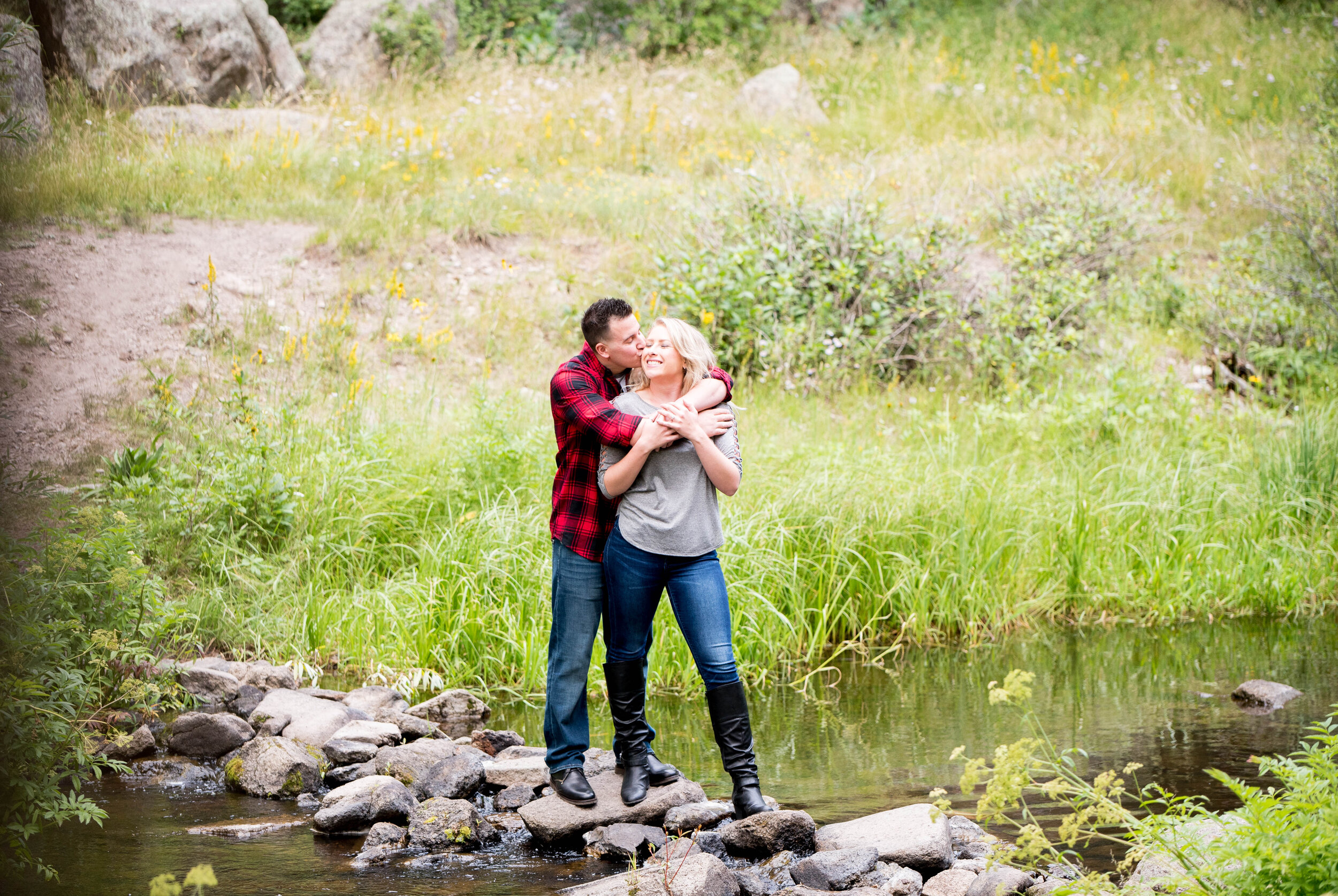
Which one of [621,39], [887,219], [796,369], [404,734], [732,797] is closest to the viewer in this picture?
[732,797]

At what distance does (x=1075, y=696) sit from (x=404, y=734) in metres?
3.58

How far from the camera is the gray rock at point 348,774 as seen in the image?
4934 mm

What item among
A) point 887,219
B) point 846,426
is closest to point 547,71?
point 887,219

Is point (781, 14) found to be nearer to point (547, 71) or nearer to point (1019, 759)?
point (547, 71)

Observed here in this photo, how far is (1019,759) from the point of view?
2686 millimetres

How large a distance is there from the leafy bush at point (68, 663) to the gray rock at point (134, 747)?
3.1 inches

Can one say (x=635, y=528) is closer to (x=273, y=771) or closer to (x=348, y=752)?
(x=348, y=752)

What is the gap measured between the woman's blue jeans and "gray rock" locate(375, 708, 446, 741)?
68.8 inches

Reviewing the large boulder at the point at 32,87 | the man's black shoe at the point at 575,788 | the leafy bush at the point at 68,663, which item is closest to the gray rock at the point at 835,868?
the man's black shoe at the point at 575,788

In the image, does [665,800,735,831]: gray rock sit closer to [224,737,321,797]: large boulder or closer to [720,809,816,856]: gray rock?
[720,809,816,856]: gray rock

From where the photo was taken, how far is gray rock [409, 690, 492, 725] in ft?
19.3

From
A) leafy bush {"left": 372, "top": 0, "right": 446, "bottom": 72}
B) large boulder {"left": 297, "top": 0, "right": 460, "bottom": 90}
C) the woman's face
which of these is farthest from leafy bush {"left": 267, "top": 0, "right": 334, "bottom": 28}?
the woman's face

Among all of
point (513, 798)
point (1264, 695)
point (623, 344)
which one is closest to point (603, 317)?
point (623, 344)

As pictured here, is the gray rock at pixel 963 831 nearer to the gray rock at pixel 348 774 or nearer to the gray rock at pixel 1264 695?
the gray rock at pixel 1264 695
